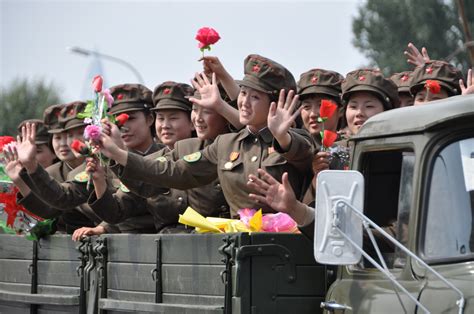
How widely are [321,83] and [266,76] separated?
1277 millimetres

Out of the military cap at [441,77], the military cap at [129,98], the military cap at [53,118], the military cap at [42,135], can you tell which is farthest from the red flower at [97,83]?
the military cap at [42,135]

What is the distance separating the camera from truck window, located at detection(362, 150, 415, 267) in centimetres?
559

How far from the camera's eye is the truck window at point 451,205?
5328 mm

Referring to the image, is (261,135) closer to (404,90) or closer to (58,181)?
(404,90)

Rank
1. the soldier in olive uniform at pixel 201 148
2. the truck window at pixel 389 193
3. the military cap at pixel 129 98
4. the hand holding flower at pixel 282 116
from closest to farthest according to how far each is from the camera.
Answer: the truck window at pixel 389 193, the hand holding flower at pixel 282 116, the soldier in olive uniform at pixel 201 148, the military cap at pixel 129 98

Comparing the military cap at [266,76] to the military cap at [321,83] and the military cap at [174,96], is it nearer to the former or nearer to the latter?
the military cap at [321,83]

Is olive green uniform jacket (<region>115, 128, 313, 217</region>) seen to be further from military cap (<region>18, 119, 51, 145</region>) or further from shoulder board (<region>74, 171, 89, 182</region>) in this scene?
military cap (<region>18, 119, 51, 145</region>)

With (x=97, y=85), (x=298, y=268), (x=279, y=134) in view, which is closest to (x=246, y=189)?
(x=279, y=134)

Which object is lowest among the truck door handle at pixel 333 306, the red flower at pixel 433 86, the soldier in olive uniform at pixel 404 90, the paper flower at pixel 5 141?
the truck door handle at pixel 333 306

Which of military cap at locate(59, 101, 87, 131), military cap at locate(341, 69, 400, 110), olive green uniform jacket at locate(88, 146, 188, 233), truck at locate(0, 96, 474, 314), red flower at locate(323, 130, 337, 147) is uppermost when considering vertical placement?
military cap at locate(59, 101, 87, 131)

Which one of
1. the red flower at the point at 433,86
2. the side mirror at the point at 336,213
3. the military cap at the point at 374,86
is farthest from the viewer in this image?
the military cap at the point at 374,86

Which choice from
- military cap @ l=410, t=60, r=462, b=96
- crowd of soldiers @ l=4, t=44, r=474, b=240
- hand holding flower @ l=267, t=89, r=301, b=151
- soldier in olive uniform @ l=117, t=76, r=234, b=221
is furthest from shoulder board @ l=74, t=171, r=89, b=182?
hand holding flower @ l=267, t=89, r=301, b=151

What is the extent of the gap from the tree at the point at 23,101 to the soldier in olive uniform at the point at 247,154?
37.8 metres

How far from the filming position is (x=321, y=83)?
343 inches
